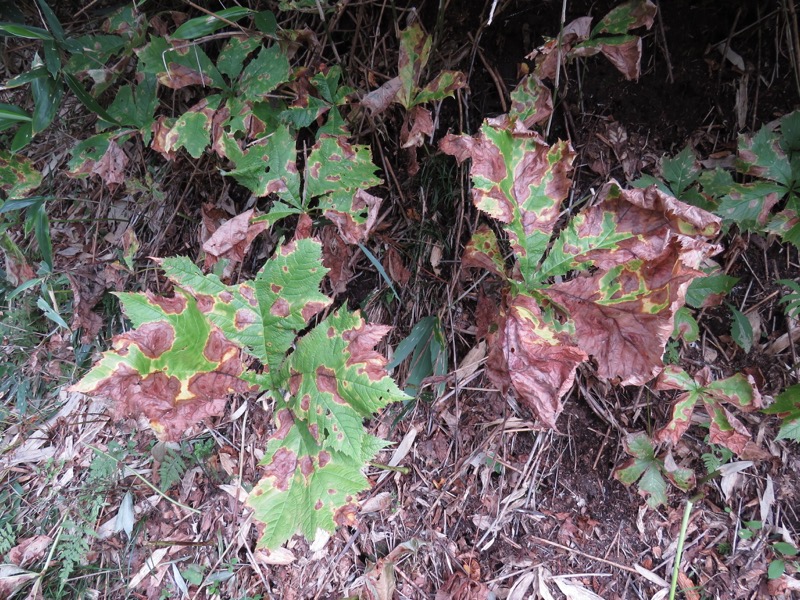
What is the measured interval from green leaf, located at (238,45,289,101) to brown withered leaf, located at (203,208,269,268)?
0.45m

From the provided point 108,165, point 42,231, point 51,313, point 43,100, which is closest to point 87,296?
point 51,313

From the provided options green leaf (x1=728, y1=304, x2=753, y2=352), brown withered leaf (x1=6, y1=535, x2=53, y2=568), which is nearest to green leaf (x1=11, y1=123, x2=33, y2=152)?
brown withered leaf (x1=6, y1=535, x2=53, y2=568)

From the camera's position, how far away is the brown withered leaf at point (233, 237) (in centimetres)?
174

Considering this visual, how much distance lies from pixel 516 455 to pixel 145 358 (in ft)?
4.80

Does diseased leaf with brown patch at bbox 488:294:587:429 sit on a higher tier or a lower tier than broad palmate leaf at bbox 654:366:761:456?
higher

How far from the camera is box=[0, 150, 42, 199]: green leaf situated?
2.11m

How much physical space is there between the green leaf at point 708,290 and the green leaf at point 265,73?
1681 mm

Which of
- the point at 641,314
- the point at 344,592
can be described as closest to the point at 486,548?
the point at 344,592

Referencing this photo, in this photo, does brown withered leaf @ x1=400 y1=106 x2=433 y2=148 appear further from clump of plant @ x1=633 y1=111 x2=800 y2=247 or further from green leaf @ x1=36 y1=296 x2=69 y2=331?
green leaf @ x1=36 y1=296 x2=69 y2=331

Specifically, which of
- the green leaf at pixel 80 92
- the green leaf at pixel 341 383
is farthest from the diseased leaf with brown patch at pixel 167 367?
the green leaf at pixel 80 92

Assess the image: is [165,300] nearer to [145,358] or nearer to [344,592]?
[145,358]

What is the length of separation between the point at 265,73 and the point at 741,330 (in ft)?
6.65

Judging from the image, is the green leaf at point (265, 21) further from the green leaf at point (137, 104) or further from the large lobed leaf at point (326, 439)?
the large lobed leaf at point (326, 439)

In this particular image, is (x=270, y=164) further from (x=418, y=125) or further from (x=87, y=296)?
(x=87, y=296)
